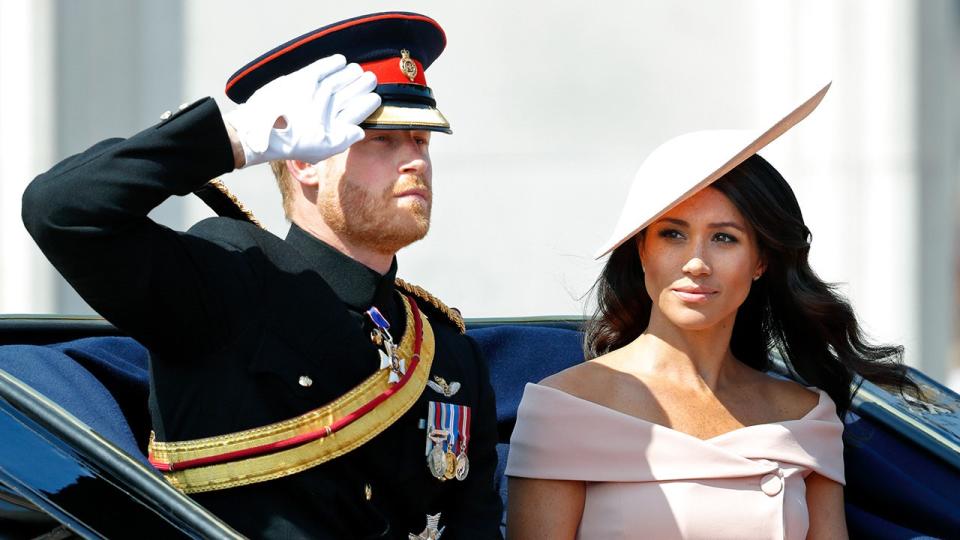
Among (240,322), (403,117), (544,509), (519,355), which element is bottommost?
(544,509)

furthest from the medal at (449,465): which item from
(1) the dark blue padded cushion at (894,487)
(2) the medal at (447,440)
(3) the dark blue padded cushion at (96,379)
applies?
(1) the dark blue padded cushion at (894,487)

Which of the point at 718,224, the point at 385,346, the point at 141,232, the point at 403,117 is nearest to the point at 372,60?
the point at 403,117

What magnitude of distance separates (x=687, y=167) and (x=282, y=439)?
896 millimetres

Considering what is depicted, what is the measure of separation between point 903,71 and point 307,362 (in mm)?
3287

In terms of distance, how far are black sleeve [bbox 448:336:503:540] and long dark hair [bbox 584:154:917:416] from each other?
38 cm

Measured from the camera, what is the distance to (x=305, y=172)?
2326 millimetres

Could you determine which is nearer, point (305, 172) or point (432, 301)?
point (305, 172)

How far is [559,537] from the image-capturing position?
8.52 feet

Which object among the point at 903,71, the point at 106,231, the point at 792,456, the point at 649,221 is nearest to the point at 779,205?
the point at 649,221

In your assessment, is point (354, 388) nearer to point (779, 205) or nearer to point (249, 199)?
point (779, 205)

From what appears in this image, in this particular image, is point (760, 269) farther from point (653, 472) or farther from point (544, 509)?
point (544, 509)

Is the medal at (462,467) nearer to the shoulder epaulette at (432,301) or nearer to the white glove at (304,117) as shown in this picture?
the shoulder epaulette at (432,301)

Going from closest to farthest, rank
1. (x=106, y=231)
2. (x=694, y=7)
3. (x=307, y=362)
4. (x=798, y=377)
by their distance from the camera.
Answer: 1. (x=106, y=231)
2. (x=307, y=362)
3. (x=798, y=377)
4. (x=694, y=7)

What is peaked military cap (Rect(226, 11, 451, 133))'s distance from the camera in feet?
7.82
